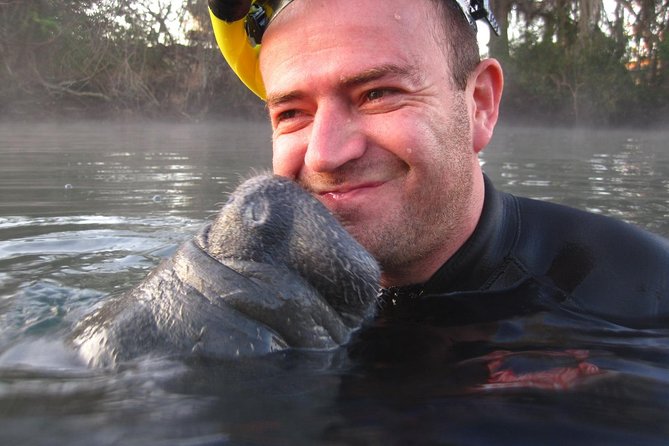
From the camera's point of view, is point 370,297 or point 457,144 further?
point 457,144

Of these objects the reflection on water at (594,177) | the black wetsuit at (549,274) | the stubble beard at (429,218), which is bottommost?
the reflection on water at (594,177)

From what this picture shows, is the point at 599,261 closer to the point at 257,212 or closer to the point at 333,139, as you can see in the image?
the point at 333,139

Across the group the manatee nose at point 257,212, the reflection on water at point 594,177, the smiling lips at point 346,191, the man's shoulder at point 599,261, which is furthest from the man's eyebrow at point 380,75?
the reflection on water at point 594,177

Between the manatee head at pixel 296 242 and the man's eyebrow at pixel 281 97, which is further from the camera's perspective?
the man's eyebrow at pixel 281 97

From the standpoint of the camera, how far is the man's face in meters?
2.88

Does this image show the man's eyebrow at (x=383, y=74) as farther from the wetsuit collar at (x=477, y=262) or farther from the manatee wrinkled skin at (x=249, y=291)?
the wetsuit collar at (x=477, y=262)

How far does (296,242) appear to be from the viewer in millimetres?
2289

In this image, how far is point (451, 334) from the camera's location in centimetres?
295

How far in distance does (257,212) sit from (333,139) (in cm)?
66

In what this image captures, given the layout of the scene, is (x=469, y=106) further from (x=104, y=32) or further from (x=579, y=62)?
(x=579, y=62)

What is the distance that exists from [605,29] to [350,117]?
28.5m

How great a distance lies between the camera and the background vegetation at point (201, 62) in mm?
23469

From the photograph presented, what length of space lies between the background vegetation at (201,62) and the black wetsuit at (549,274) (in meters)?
23.0

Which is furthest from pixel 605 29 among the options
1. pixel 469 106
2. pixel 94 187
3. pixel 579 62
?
pixel 469 106
